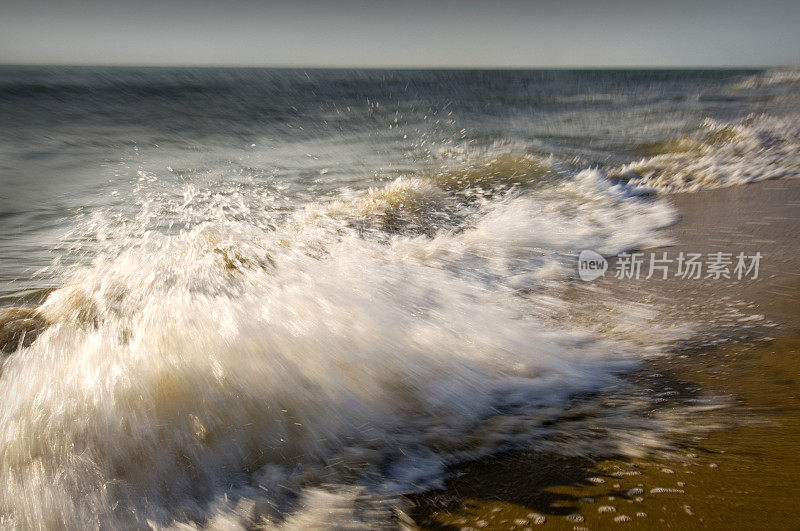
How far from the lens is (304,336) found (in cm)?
184

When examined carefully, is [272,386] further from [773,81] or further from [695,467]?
[773,81]

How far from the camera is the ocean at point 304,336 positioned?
4.39 feet

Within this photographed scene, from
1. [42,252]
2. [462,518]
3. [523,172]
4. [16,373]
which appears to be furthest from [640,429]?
[523,172]

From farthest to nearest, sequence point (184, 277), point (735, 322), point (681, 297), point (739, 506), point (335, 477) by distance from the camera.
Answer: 1. point (184, 277)
2. point (681, 297)
3. point (735, 322)
4. point (335, 477)
5. point (739, 506)

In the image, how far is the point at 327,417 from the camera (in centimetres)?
154

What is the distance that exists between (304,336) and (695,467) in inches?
48.4

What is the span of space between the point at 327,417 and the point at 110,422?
630mm

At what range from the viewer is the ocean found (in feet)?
4.39

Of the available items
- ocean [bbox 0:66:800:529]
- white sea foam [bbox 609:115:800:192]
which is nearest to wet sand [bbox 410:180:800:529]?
ocean [bbox 0:66:800:529]

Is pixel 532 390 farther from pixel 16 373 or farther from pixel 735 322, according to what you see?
pixel 16 373

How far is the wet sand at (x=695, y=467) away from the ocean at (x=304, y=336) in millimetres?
76

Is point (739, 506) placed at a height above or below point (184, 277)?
below

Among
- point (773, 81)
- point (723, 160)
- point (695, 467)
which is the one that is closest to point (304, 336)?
point (695, 467)

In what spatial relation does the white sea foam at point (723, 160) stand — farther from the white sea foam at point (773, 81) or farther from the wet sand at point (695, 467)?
the white sea foam at point (773, 81)
